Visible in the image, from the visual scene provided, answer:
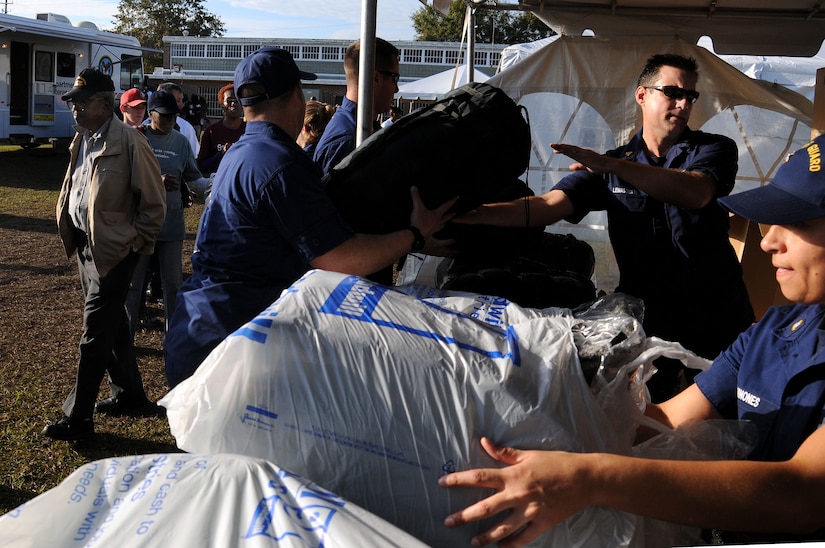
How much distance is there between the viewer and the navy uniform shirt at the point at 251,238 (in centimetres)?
202

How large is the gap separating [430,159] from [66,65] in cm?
1985

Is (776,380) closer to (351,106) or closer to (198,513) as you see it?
(198,513)

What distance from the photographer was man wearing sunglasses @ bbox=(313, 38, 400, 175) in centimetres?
330

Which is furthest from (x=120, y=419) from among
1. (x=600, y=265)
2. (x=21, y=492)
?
(x=600, y=265)

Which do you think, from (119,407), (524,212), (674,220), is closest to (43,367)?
(119,407)

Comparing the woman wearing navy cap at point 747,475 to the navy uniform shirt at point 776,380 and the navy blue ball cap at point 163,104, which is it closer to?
the navy uniform shirt at point 776,380

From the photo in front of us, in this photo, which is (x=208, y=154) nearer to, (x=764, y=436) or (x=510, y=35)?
(x=764, y=436)

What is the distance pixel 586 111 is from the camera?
6199 millimetres

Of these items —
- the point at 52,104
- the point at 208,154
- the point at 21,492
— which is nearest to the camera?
the point at 21,492

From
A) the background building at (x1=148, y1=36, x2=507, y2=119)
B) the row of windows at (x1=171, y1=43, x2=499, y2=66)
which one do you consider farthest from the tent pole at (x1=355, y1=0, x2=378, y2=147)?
the row of windows at (x1=171, y1=43, x2=499, y2=66)

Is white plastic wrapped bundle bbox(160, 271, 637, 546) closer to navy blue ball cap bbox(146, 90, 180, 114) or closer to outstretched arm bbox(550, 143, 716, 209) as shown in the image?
outstretched arm bbox(550, 143, 716, 209)

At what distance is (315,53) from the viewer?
44875mm

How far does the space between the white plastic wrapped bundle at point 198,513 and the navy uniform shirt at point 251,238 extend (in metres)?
0.86

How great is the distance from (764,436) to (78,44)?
21.0 meters
